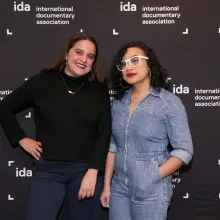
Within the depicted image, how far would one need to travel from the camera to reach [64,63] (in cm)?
189

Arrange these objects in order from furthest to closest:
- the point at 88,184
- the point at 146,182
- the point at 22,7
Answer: the point at 22,7, the point at 88,184, the point at 146,182

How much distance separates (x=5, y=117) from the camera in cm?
190

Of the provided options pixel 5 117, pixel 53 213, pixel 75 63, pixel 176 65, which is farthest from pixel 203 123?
pixel 5 117

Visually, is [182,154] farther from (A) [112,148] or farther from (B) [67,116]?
(B) [67,116]

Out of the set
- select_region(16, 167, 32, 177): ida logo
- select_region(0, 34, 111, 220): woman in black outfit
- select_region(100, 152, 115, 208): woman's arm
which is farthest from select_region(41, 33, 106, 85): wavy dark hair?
select_region(16, 167, 32, 177): ida logo

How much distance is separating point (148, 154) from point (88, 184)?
0.36 meters

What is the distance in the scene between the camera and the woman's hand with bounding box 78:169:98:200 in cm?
175

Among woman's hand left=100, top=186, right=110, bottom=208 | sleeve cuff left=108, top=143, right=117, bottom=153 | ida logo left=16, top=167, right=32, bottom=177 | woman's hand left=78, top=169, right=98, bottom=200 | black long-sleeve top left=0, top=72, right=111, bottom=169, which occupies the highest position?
black long-sleeve top left=0, top=72, right=111, bottom=169

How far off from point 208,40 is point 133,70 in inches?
29.4

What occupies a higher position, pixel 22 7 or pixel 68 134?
pixel 22 7

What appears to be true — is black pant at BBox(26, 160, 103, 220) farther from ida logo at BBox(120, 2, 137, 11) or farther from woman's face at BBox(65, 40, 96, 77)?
ida logo at BBox(120, 2, 137, 11)

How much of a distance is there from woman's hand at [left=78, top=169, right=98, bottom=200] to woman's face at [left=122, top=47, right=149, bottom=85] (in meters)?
0.52

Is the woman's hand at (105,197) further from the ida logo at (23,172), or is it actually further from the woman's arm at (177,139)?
the ida logo at (23,172)

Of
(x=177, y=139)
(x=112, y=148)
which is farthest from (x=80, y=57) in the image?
(x=177, y=139)
